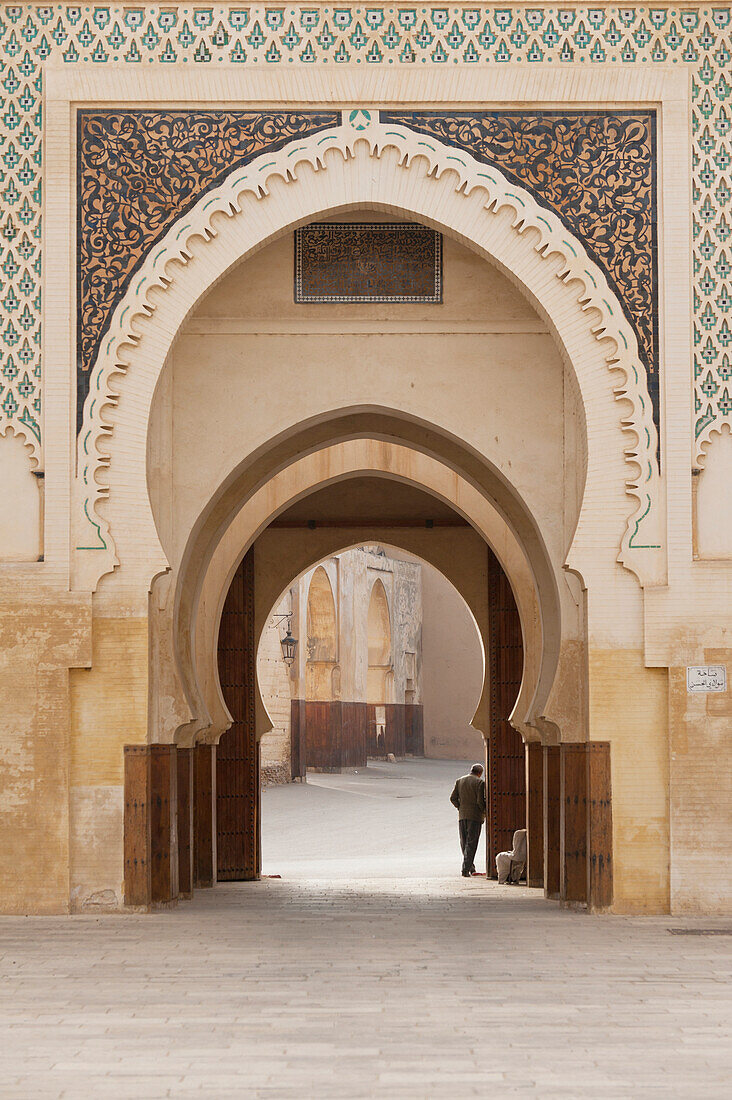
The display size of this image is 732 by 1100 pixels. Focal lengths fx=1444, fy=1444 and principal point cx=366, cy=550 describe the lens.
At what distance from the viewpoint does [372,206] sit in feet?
24.6

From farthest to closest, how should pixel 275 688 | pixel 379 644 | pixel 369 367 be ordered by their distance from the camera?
1. pixel 379 644
2. pixel 275 688
3. pixel 369 367

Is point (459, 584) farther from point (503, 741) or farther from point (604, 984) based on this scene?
point (604, 984)

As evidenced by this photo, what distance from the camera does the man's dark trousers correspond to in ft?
40.4

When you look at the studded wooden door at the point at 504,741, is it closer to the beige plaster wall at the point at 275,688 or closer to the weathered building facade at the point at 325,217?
the weathered building facade at the point at 325,217

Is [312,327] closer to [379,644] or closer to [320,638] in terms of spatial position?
[320,638]

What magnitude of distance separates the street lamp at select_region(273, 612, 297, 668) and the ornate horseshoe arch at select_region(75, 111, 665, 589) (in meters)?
13.5

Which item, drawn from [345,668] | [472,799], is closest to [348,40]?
[472,799]

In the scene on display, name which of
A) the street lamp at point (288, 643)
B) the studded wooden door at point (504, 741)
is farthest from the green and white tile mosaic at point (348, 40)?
the street lamp at point (288, 643)

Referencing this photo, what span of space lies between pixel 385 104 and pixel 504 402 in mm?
1831

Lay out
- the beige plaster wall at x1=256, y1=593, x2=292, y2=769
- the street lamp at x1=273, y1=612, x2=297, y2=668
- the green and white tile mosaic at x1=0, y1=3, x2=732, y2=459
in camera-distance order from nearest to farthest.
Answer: the green and white tile mosaic at x1=0, y1=3, x2=732, y2=459, the street lamp at x1=273, y1=612, x2=297, y2=668, the beige plaster wall at x1=256, y1=593, x2=292, y2=769

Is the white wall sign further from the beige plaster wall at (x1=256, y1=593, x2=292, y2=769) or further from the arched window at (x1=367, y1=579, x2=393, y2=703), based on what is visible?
the arched window at (x1=367, y1=579, x2=393, y2=703)

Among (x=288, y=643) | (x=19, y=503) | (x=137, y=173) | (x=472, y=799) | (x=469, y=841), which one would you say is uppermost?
(x=137, y=173)

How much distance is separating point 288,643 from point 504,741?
9074 mm

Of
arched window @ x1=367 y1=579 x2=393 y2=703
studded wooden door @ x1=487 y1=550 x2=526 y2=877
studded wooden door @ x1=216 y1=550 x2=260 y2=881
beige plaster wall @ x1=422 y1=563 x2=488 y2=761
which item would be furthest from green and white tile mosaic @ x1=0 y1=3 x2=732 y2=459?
beige plaster wall @ x1=422 y1=563 x2=488 y2=761
